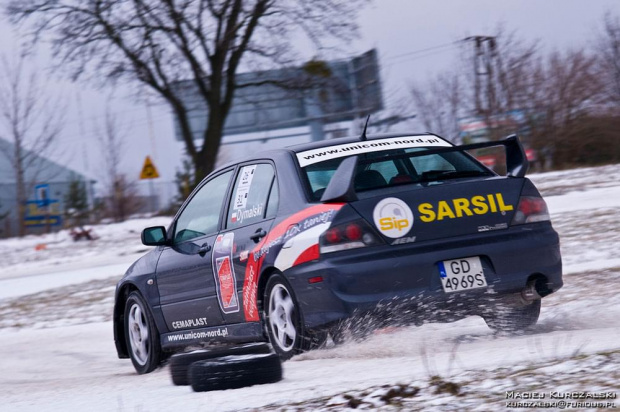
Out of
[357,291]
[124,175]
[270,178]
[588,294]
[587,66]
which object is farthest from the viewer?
[124,175]

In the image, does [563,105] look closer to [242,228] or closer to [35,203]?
[35,203]

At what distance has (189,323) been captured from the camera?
746cm

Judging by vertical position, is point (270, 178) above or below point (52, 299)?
above

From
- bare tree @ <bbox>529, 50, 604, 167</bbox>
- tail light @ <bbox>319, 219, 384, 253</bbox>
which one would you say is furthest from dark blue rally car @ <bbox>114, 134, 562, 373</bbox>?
bare tree @ <bbox>529, 50, 604, 167</bbox>

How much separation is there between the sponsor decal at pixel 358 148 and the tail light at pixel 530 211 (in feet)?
2.43

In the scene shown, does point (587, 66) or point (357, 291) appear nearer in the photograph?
point (357, 291)

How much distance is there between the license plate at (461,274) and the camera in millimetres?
5883

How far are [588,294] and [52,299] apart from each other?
27.0ft

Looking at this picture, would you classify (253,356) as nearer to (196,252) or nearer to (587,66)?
(196,252)

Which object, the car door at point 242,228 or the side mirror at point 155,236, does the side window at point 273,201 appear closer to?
the car door at point 242,228

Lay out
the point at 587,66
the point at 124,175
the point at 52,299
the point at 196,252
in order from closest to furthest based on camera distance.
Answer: the point at 196,252
the point at 52,299
the point at 587,66
the point at 124,175

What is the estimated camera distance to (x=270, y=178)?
22.0 ft

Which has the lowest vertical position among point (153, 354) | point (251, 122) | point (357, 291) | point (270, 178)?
point (153, 354)

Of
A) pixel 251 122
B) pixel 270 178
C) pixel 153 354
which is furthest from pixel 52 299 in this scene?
pixel 251 122
